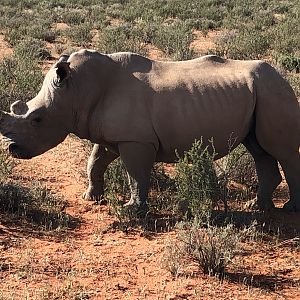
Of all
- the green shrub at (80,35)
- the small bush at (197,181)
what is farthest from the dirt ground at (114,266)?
the green shrub at (80,35)

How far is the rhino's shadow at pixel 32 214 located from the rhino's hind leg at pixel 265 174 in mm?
2069

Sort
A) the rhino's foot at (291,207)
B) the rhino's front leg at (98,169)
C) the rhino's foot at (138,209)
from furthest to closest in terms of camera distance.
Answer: the rhino's front leg at (98,169)
the rhino's foot at (291,207)
the rhino's foot at (138,209)

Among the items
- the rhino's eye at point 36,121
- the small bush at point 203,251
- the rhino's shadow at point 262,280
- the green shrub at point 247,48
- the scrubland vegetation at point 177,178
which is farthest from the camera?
the green shrub at point 247,48

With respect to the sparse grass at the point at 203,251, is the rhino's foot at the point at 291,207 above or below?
above

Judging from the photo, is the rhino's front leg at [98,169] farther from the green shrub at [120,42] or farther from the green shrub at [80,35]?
the green shrub at [80,35]

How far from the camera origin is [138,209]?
5.80 m

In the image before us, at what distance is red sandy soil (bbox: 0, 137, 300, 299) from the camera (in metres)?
4.32

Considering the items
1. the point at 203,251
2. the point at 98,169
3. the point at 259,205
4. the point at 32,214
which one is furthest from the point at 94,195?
the point at 203,251

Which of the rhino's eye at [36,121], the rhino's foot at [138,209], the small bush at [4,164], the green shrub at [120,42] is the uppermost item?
the green shrub at [120,42]

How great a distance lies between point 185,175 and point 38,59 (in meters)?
9.84

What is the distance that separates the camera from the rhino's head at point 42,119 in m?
5.47

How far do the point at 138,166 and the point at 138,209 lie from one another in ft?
1.57

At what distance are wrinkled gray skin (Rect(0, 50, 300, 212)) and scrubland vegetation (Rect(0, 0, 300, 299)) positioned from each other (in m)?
0.33

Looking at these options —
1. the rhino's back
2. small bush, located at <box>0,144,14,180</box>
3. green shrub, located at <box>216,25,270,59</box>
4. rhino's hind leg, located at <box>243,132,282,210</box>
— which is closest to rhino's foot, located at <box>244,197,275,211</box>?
rhino's hind leg, located at <box>243,132,282,210</box>
